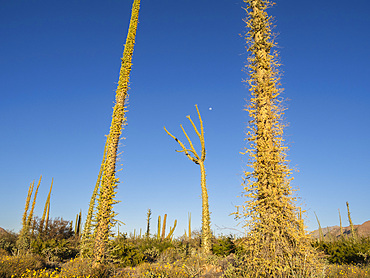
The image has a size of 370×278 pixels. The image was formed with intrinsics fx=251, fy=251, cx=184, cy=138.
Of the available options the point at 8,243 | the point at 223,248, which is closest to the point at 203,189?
the point at 223,248

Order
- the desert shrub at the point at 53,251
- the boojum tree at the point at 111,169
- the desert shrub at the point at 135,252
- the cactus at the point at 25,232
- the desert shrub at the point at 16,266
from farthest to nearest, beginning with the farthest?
the cactus at the point at 25,232, the desert shrub at the point at 53,251, the desert shrub at the point at 135,252, the boojum tree at the point at 111,169, the desert shrub at the point at 16,266

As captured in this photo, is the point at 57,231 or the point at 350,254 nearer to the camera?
the point at 350,254

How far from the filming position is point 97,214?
8312 millimetres

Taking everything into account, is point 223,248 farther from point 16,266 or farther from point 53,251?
point 53,251

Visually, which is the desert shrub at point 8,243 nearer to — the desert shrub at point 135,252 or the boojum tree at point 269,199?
the desert shrub at point 135,252

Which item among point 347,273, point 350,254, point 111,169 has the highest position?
point 111,169

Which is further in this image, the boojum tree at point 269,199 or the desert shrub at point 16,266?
the desert shrub at point 16,266

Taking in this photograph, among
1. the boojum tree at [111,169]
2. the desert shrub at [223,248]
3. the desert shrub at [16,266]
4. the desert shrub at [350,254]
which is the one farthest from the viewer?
the desert shrub at [223,248]

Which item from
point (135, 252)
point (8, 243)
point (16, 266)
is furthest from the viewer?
point (8, 243)

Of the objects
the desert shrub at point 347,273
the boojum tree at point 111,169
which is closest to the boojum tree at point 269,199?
the desert shrub at point 347,273

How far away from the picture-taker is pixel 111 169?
28.6 feet

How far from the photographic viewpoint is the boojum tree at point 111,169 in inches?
317

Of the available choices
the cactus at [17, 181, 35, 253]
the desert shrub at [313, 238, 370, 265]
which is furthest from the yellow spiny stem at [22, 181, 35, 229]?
the desert shrub at [313, 238, 370, 265]

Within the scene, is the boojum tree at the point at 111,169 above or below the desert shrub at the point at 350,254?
above
